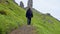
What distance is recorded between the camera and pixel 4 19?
40.7 m

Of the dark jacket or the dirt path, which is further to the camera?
the dark jacket

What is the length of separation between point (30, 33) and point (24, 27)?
8.72 feet

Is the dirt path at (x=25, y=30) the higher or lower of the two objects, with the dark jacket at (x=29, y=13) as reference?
lower

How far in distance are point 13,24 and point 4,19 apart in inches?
74.4

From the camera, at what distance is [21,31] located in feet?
122

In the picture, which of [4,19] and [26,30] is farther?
[4,19]

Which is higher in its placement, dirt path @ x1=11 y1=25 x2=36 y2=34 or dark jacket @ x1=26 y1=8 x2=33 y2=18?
dark jacket @ x1=26 y1=8 x2=33 y2=18

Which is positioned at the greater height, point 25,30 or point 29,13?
point 29,13

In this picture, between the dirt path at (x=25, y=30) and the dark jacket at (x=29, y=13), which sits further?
the dark jacket at (x=29, y=13)

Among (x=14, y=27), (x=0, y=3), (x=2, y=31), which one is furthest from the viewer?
(x=0, y=3)

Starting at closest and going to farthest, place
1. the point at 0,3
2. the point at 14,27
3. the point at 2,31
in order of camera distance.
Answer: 1. the point at 2,31
2. the point at 14,27
3. the point at 0,3

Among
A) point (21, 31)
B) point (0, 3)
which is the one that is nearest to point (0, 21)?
point (21, 31)

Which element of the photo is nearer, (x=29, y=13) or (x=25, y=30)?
(x=25, y=30)

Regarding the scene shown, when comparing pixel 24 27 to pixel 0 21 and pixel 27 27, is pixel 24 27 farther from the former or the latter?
pixel 0 21
